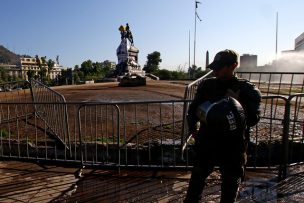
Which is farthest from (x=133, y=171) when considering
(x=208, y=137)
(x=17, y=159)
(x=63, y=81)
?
(x=63, y=81)

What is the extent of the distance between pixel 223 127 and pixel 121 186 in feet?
9.07

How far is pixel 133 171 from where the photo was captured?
6270 millimetres

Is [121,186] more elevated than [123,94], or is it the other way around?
[123,94]

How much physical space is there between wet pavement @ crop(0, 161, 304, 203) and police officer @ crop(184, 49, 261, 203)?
1402 millimetres

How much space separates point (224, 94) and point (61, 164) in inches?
173

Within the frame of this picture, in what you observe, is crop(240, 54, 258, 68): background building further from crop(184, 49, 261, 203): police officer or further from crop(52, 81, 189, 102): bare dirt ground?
crop(184, 49, 261, 203): police officer

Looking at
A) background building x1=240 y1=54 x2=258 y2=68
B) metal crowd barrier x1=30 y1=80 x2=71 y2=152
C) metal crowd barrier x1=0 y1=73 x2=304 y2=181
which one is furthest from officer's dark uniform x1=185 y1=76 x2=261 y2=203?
background building x1=240 y1=54 x2=258 y2=68

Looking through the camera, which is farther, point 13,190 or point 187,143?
point 187,143

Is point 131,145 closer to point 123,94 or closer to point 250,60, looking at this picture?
point 123,94

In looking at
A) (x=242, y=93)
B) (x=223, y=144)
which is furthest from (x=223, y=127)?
(x=242, y=93)

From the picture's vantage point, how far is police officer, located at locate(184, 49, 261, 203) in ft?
11.0

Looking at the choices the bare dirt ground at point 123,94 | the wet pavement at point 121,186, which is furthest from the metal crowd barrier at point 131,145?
the bare dirt ground at point 123,94

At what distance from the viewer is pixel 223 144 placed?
3.43 meters

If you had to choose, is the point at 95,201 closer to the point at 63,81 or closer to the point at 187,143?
the point at 187,143
